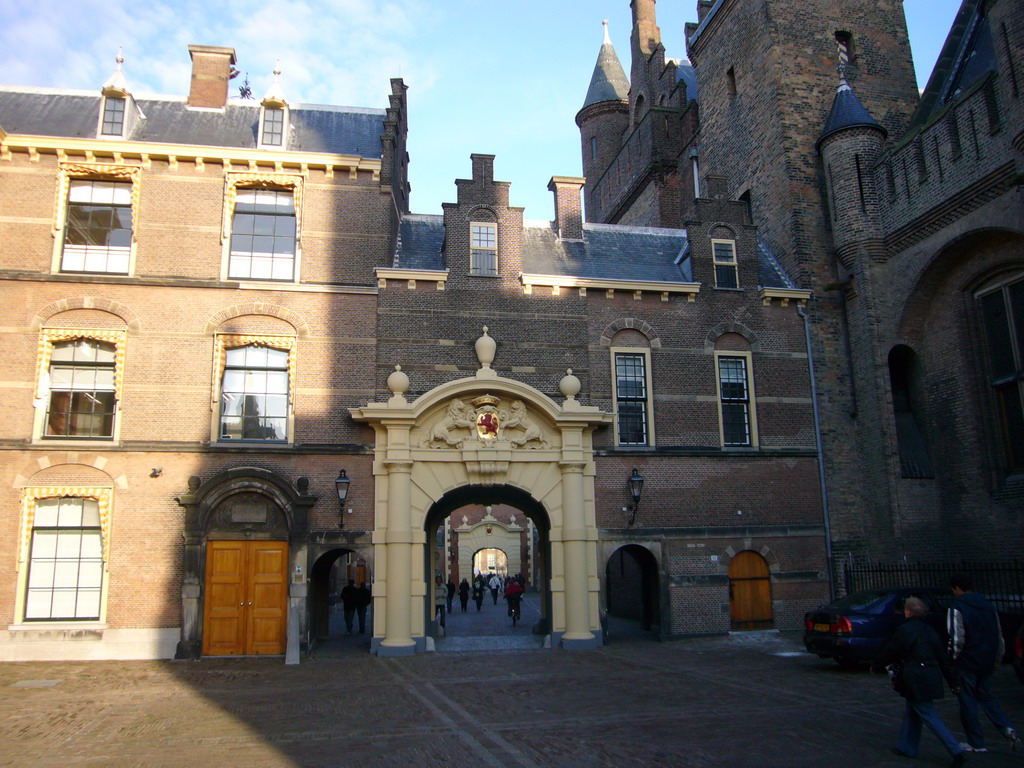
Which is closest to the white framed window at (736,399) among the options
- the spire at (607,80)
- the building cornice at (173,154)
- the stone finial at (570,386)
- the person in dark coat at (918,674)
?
the stone finial at (570,386)

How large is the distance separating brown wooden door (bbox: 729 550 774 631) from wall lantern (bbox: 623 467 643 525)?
9.21 ft

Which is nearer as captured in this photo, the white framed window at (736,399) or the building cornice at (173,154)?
the building cornice at (173,154)

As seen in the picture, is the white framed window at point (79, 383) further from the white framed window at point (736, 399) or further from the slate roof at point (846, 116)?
the slate roof at point (846, 116)

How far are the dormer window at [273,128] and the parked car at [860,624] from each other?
53.9 ft

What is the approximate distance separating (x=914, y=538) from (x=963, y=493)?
5.16 ft

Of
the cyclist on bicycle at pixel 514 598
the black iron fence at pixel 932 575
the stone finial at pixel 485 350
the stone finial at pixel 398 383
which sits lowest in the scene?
the cyclist on bicycle at pixel 514 598

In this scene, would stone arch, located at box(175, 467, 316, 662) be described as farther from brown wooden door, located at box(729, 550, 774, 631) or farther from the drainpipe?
the drainpipe

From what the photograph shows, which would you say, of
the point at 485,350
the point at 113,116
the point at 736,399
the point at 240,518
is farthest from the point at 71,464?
the point at 736,399

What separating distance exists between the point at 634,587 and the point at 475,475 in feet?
27.5

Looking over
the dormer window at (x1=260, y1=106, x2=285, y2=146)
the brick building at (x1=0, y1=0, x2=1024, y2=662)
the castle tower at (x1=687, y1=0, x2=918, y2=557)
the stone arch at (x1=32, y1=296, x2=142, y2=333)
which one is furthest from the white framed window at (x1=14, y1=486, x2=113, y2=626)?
the castle tower at (x1=687, y1=0, x2=918, y2=557)

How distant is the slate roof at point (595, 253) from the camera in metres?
21.2

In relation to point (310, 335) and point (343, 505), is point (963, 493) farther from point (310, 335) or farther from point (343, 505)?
point (310, 335)


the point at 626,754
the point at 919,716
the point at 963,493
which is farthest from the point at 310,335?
the point at 963,493

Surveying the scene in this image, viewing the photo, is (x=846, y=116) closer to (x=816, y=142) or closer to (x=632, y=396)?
(x=816, y=142)
